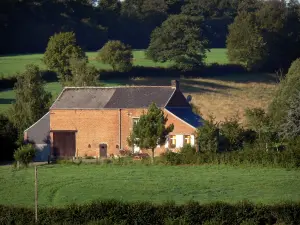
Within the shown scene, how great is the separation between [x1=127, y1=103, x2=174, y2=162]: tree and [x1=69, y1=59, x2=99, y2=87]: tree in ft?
54.5

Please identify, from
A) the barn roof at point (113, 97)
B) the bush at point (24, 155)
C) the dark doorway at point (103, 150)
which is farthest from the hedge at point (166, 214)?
the dark doorway at point (103, 150)

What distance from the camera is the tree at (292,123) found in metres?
49.1

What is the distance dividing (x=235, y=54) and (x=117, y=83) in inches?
713

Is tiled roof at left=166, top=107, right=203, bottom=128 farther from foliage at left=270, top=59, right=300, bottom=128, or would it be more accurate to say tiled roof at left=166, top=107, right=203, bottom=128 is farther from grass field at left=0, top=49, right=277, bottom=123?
grass field at left=0, top=49, right=277, bottom=123

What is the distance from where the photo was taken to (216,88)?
78312 mm

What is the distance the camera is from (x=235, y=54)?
8838 centimetres

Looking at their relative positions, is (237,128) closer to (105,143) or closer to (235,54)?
(105,143)

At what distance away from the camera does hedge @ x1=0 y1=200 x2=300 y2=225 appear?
26.4 metres

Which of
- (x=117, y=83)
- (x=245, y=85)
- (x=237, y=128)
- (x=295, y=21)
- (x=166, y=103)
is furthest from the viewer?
(x=295, y=21)

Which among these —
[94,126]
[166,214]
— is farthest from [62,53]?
[166,214]

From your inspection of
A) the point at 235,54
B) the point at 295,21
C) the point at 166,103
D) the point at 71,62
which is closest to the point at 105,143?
the point at 166,103

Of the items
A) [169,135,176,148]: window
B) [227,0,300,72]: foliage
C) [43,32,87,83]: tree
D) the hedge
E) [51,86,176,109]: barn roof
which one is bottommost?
the hedge

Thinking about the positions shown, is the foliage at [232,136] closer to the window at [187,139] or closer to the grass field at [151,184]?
the window at [187,139]

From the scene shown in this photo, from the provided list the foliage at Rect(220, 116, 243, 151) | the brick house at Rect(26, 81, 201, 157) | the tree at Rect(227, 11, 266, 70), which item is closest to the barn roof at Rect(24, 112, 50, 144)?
the brick house at Rect(26, 81, 201, 157)
